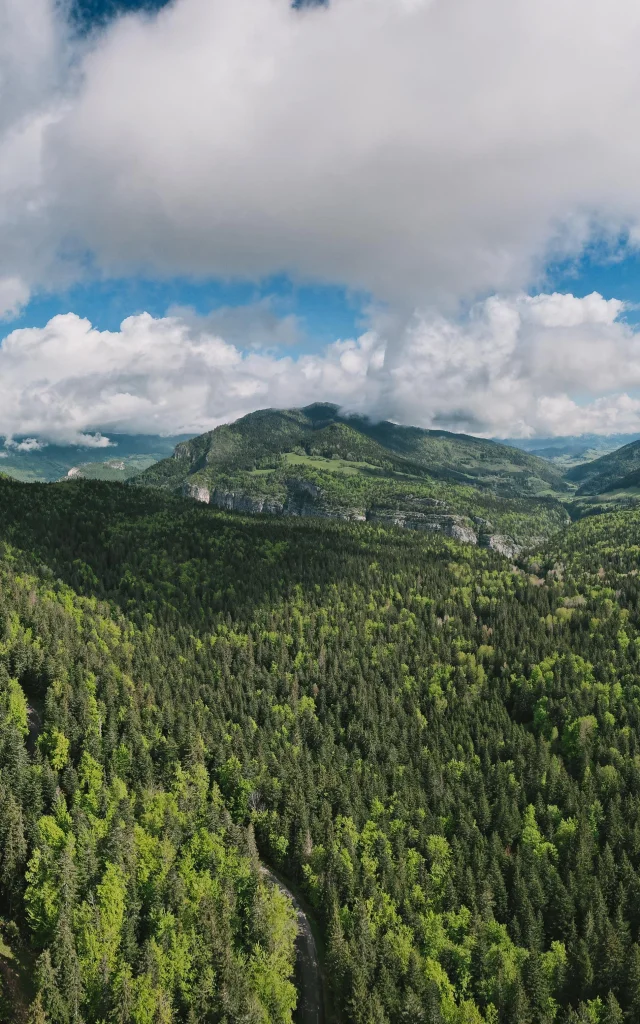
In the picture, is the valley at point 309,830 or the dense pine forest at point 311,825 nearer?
the dense pine forest at point 311,825

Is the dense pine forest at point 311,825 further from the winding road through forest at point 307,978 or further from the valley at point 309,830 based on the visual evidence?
the winding road through forest at point 307,978

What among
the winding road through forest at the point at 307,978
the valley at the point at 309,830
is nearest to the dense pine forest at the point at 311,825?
the valley at the point at 309,830

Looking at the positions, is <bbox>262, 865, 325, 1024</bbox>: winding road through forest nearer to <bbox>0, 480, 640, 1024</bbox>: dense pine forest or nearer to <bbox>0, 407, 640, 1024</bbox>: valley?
<bbox>0, 407, 640, 1024</bbox>: valley

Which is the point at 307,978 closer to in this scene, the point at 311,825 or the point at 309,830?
the point at 309,830

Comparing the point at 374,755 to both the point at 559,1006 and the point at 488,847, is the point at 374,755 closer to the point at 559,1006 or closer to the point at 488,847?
the point at 488,847

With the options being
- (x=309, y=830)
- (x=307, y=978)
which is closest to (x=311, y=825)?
(x=309, y=830)

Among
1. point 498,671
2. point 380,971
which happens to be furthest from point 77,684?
point 498,671
